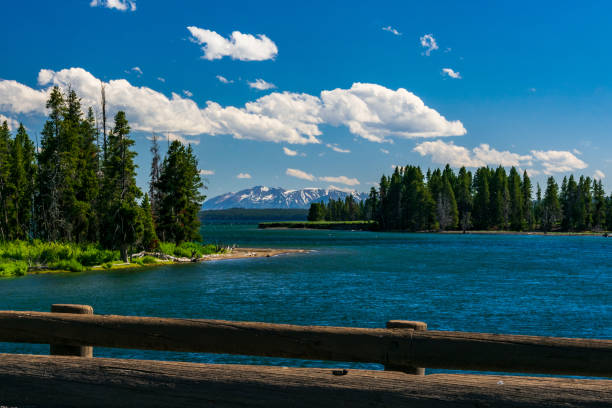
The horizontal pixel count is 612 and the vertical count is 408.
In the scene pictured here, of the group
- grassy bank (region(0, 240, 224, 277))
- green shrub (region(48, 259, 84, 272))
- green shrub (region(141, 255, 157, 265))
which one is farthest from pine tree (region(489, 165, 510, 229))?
green shrub (region(48, 259, 84, 272))

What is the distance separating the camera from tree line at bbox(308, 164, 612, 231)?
163 metres

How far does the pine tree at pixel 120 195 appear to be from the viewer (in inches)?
1970

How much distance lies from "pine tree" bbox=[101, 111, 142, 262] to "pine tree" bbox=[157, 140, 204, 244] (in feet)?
24.0

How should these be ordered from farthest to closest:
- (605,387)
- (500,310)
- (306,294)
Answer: (306,294)
(500,310)
(605,387)

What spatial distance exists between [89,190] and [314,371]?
6416cm

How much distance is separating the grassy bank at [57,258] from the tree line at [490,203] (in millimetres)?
127949

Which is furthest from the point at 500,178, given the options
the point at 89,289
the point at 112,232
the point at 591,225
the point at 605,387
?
the point at 605,387

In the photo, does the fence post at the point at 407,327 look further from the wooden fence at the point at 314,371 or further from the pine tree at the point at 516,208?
the pine tree at the point at 516,208

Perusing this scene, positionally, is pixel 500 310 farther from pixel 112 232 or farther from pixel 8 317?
pixel 112 232

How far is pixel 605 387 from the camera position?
3.01 meters

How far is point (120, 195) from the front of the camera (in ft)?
176

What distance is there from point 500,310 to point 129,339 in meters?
27.8

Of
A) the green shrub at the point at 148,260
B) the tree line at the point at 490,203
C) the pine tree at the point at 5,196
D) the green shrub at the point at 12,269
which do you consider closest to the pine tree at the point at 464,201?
the tree line at the point at 490,203

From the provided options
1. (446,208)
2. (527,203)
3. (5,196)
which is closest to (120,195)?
(5,196)
